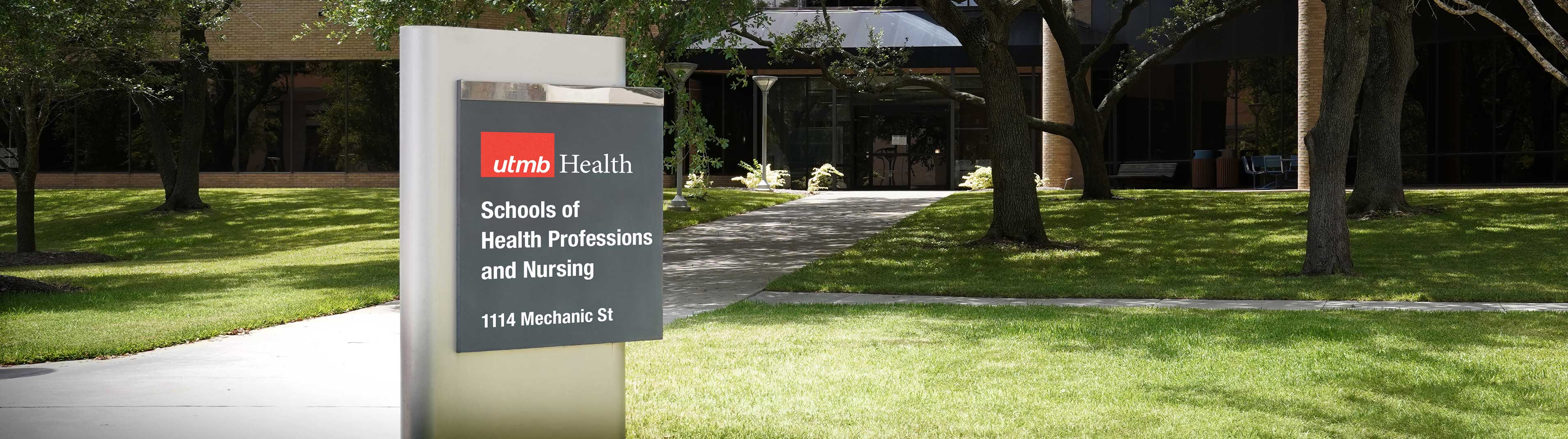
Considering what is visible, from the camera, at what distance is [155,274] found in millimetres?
15227

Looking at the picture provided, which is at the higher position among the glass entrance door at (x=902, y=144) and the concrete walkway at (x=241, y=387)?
the glass entrance door at (x=902, y=144)

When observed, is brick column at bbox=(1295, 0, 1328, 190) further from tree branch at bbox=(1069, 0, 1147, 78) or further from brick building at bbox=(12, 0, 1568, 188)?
tree branch at bbox=(1069, 0, 1147, 78)

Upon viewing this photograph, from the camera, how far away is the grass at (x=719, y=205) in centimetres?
2253

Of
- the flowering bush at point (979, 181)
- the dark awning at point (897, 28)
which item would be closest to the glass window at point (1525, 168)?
the dark awning at point (897, 28)

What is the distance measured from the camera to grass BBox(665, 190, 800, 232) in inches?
887

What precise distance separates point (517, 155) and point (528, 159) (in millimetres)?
37

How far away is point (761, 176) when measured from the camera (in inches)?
1270

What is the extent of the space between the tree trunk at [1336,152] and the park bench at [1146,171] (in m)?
20.2

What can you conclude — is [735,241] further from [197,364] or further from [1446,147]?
[1446,147]

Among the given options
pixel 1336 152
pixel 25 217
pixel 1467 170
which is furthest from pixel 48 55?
pixel 1467 170

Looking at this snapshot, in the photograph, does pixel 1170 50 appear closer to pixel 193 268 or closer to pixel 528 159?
pixel 193 268

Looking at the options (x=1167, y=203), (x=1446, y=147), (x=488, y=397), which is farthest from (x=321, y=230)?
(x=1446, y=147)

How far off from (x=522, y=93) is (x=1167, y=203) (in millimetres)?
21099

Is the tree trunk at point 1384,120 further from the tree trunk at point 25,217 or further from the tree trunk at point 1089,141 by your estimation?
the tree trunk at point 25,217
